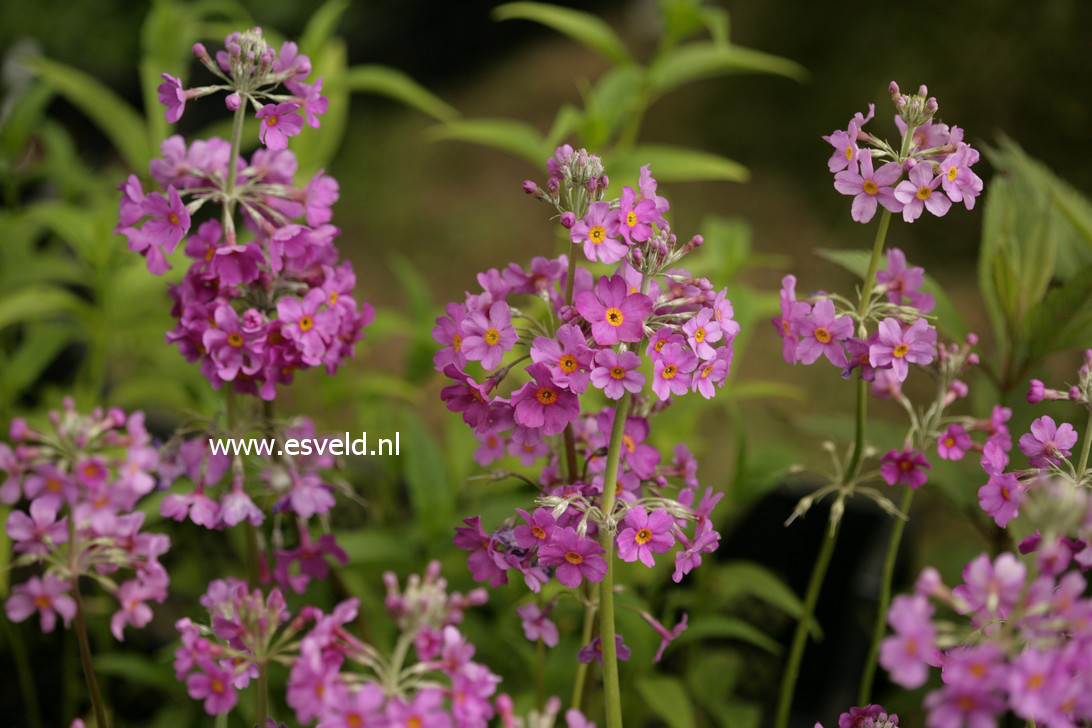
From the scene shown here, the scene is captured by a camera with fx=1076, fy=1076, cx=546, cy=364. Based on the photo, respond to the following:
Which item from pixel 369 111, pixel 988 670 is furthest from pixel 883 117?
pixel 988 670

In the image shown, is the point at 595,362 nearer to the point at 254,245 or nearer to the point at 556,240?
the point at 254,245

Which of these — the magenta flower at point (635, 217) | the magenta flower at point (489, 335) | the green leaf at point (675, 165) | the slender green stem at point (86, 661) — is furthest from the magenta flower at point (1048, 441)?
the slender green stem at point (86, 661)

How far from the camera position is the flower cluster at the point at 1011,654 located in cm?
80

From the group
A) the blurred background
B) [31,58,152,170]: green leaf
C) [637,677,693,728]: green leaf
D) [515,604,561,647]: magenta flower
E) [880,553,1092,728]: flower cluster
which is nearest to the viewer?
[880,553,1092,728]: flower cluster

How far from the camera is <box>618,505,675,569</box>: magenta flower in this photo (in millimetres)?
1152

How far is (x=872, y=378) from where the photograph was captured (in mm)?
1324

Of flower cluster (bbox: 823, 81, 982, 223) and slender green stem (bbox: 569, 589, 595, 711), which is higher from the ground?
flower cluster (bbox: 823, 81, 982, 223)

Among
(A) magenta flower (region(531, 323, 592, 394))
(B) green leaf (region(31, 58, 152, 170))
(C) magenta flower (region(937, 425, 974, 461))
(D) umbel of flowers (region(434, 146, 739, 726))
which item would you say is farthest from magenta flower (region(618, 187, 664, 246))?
(B) green leaf (region(31, 58, 152, 170))

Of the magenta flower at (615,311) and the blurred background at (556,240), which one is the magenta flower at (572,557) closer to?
the magenta flower at (615,311)

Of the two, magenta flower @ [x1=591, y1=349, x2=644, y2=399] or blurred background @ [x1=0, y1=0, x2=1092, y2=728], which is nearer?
magenta flower @ [x1=591, y1=349, x2=644, y2=399]

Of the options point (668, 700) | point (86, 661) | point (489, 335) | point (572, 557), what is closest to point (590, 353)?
point (489, 335)

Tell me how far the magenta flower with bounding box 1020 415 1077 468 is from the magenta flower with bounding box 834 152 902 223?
0.98ft

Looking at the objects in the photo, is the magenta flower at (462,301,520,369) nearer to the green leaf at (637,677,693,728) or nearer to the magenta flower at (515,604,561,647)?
the magenta flower at (515,604,561,647)

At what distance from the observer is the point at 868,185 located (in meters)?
1.28
